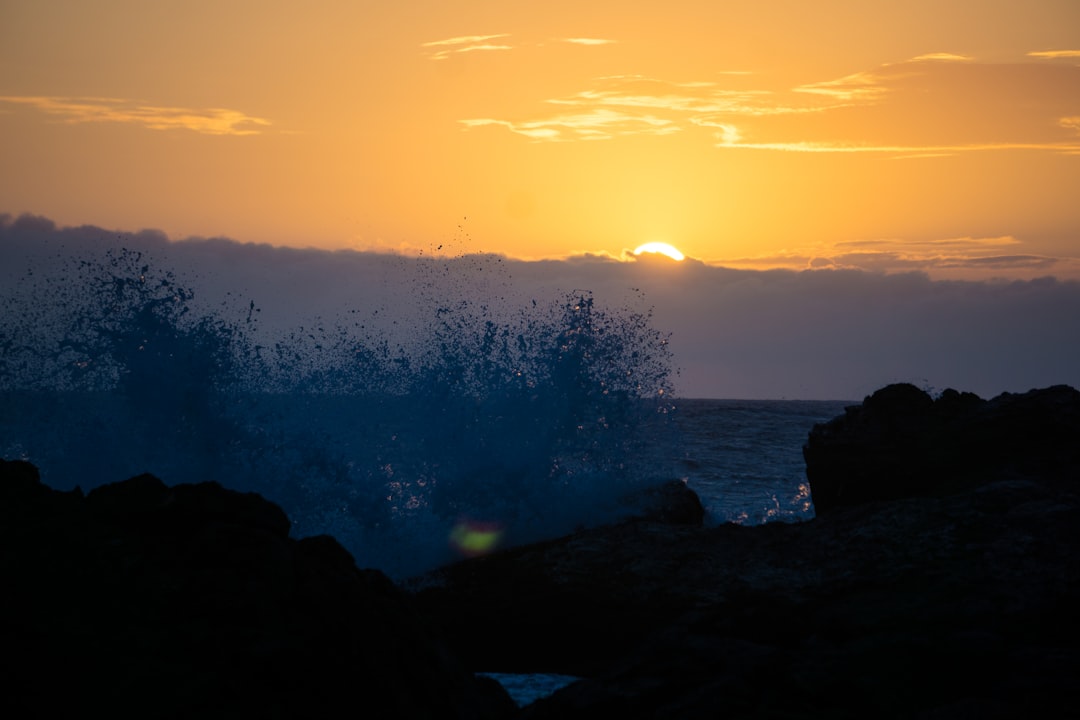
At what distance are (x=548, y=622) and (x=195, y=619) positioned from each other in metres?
4.05

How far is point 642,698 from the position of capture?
5.30m

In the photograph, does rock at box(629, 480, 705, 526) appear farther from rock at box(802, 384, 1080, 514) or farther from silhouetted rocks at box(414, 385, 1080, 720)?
Result: silhouetted rocks at box(414, 385, 1080, 720)

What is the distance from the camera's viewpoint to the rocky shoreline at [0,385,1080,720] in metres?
4.80

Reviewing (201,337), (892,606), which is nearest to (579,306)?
(201,337)

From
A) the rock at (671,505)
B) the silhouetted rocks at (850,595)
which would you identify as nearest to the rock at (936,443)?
the silhouetted rocks at (850,595)

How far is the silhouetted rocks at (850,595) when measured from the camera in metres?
5.05

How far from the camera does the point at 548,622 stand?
8.65m

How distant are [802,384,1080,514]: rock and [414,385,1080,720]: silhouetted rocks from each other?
0.08 ft

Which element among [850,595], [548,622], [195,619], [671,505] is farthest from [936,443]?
[195,619]

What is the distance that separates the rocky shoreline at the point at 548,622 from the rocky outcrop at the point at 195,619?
1cm

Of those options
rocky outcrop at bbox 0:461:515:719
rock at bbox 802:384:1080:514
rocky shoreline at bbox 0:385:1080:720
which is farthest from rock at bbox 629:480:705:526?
rocky outcrop at bbox 0:461:515:719

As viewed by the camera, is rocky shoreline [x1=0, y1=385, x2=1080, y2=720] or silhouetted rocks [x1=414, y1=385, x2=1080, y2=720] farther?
silhouetted rocks [x1=414, y1=385, x2=1080, y2=720]

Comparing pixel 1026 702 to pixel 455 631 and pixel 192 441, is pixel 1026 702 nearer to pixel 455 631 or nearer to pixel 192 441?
pixel 455 631

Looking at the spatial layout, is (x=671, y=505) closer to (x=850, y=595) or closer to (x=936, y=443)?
(x=936, y=443)
